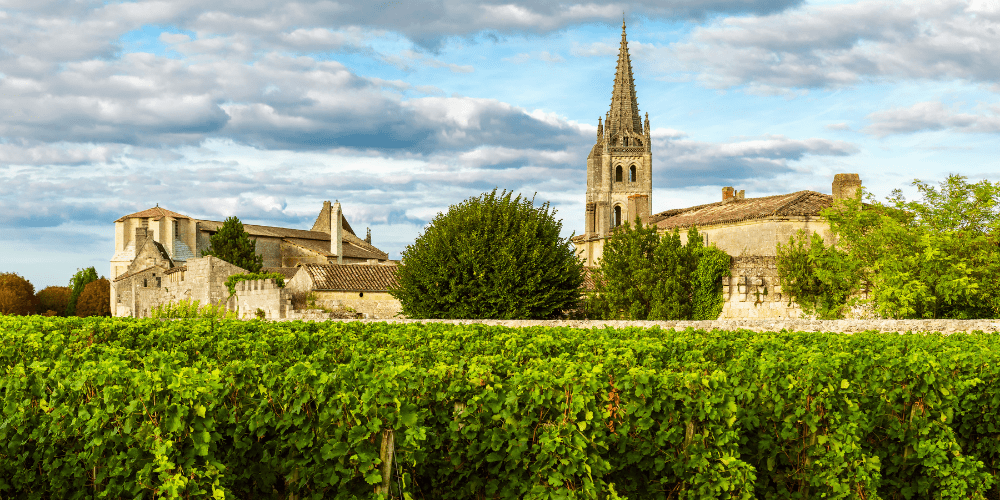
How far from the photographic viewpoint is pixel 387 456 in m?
6.09

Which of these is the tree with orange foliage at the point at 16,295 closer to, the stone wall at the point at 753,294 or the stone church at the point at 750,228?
the stone church at the point at 750,228

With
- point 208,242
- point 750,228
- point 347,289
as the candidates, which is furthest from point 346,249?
point 750,228

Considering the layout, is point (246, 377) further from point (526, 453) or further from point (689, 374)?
point (689, 374)

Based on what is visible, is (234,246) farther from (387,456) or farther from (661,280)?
(387,456)

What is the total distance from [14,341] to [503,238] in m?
17.0

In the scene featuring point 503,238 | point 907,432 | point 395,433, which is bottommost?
point 907,432

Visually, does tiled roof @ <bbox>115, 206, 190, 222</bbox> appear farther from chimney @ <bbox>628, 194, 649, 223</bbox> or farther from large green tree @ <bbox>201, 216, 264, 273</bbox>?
chimney @ <bbox>628, 194, 649, 223</bbox>

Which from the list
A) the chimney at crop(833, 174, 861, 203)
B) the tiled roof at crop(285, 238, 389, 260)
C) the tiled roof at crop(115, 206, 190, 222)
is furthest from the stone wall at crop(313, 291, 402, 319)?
the tiled roof at crop(115, 206, 190, 222)

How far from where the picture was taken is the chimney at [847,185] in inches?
1198

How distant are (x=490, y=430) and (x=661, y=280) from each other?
77.1 ft

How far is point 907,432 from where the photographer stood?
332 inches

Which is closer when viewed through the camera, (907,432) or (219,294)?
(907,432)

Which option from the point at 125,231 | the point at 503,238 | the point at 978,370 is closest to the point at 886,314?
the point at 503,238

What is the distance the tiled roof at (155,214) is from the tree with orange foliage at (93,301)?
7343mm
